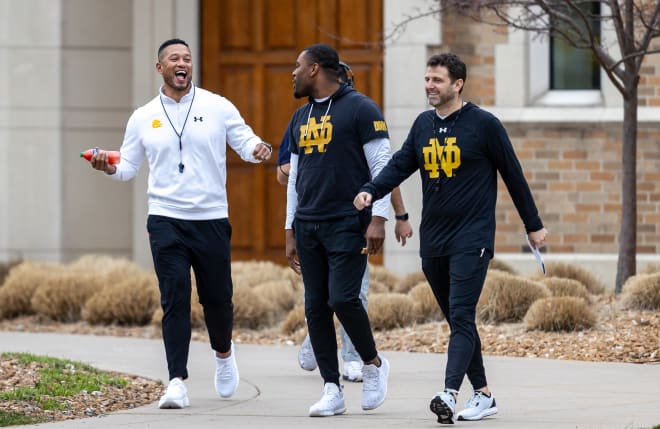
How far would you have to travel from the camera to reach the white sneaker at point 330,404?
7.45 metres

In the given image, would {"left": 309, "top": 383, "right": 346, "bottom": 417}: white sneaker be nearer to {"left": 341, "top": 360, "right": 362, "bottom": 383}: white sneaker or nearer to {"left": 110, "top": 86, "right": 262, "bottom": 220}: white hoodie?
{"left": 110, "top": 86, "right": 262, "bottom": 220}: white hoodie

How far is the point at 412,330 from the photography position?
11.5 m

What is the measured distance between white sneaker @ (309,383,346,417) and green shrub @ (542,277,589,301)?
4.81m

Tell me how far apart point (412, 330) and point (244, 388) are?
9.81 feet

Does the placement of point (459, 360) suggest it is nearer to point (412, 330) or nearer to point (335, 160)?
point (335, 160)

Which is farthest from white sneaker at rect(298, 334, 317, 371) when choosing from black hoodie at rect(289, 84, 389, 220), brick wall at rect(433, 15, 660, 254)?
brick wall at rect(433, 15, 660, 254)

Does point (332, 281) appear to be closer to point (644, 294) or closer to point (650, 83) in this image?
point (644, 294)

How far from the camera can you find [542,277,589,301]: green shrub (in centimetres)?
1199

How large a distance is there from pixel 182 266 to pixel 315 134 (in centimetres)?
110

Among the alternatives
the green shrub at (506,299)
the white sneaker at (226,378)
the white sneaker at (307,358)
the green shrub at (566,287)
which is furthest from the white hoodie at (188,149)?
the green shrub at (566,287)

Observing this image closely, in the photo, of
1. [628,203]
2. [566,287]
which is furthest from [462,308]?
[628,203]

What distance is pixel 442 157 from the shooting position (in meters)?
7.22

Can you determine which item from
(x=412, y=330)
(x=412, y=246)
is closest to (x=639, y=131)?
(x=412, y=246)

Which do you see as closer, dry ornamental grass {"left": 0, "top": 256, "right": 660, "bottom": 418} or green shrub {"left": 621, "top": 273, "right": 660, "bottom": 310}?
dry ornamental grass {"left": 0, "top": 256, "right": 660, "bottom": 418}
